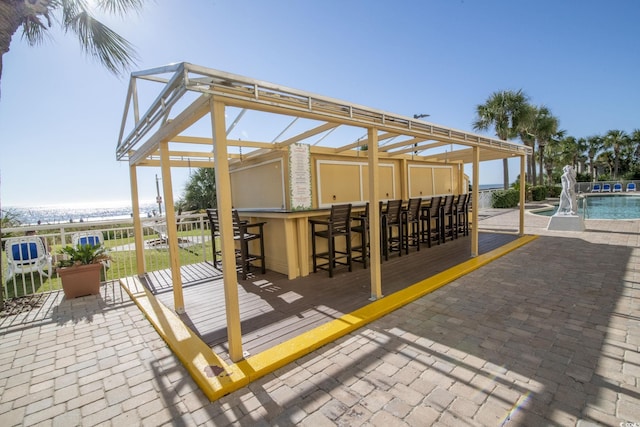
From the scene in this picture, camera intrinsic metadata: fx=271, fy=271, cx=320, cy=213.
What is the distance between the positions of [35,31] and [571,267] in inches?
372

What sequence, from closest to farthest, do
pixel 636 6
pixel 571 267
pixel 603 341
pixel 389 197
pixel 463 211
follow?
1. pixel 603 341
2. pixel 571 267
3. pixel 389 197
4. pixel 463 211
5. pixel 636 6

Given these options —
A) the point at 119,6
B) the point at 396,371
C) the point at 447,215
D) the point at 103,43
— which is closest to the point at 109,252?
the point at 103,43

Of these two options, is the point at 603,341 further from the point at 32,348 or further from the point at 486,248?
the point at 32,348

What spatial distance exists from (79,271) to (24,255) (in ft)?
4.96

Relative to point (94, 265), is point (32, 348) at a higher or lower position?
lower

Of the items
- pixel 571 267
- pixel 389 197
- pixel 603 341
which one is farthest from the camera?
pixel 389 197

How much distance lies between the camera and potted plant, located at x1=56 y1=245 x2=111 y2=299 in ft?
13.1

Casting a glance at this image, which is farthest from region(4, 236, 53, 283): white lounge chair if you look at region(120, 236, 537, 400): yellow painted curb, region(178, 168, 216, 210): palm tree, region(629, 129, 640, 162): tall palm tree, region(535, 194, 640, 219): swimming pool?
region(629, 129, 640, 162): tall palm tree

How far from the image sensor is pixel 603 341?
231cm

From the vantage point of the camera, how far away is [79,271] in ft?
13.2

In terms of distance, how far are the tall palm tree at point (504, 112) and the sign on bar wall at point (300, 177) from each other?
1715cm

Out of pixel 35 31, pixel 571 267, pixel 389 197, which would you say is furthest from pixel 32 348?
pixel 571 267

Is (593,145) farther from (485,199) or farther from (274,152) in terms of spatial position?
(274,152)

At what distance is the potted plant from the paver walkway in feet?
2.02
